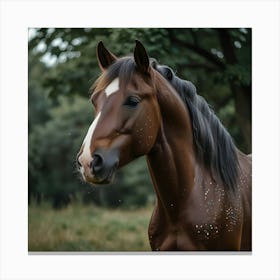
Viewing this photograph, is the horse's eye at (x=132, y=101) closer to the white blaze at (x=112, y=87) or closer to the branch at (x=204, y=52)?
the white blaze at (x=112, y=87)

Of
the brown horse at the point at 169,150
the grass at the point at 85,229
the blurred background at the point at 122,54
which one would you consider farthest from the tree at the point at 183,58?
the brown horse at the point at 169,150

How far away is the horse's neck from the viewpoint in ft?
9.73

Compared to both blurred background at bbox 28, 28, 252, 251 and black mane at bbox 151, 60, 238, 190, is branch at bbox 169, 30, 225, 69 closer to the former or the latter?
blurred background at bbox 28, 28, 252, 251

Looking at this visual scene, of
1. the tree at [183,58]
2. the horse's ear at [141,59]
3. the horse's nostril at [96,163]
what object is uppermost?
the tree at [183,58]

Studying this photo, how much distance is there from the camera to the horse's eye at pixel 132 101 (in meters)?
2.78

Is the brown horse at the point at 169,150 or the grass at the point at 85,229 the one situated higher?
the brown horse at the point at 169,150

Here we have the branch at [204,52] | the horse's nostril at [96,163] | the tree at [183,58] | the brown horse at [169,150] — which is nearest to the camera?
the horse's nostril at [96,163]

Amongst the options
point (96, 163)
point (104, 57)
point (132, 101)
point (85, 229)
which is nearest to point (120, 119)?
point (132, 101)

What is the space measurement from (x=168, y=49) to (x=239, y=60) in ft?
2.59

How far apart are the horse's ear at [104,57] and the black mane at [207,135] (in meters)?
0.26

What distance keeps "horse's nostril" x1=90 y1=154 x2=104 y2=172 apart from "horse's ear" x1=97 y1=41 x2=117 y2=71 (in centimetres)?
69

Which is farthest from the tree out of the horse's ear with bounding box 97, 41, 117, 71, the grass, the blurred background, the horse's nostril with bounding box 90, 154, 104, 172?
the horse's nostril with bounding box 90, 154, 104, 172

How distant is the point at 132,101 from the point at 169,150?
1.37ft
